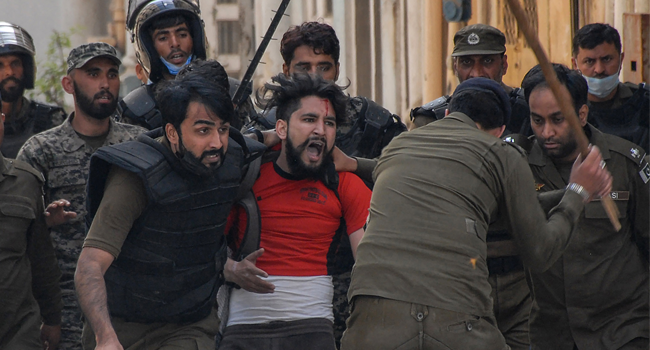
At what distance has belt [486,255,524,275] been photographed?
570cm

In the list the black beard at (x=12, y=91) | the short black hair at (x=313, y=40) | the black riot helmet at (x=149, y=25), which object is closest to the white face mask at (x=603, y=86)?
the short black hair at (x=313, y=40)

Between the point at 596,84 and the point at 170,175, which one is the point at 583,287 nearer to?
the point at 596,84

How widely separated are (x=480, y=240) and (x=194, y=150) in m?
1.28

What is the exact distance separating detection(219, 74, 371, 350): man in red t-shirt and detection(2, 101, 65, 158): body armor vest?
7.79 feet

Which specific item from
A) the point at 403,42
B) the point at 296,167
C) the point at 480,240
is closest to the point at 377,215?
the point at 480,240

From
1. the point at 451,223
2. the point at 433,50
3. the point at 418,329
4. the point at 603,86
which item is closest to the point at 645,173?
the point at 603,86

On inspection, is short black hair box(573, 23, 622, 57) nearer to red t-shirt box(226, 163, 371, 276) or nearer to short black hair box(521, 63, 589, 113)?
short black hair box(521, 63, 589, 113)

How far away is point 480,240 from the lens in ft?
14.7

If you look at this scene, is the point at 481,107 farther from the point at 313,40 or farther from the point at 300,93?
the point at 313,40

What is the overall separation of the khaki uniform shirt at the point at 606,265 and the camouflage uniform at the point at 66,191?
8.03ft

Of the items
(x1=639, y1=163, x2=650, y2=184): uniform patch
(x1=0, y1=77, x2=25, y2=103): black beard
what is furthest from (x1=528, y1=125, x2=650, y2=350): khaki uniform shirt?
(x1=0, y1=77, x2=25, y2=103): black beard

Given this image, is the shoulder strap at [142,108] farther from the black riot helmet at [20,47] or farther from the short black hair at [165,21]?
the black riot helmet at [20,47]

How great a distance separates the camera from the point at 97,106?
632 centimetres

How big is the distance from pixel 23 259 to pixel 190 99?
123 cm
